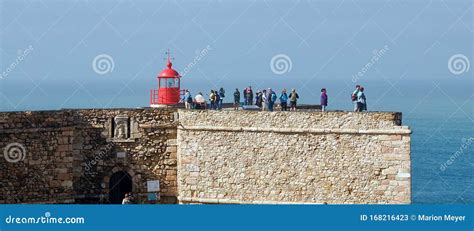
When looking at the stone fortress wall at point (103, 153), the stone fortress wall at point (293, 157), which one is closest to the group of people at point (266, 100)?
the stone fortress wall at point (293, 157)

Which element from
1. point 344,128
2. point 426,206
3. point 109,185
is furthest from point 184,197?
point 426,206

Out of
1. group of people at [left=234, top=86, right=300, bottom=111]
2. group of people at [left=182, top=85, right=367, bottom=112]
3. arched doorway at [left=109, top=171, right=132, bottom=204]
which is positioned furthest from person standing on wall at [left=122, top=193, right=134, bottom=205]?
group of people at [left=234, top=86, right=300, bottom=111]

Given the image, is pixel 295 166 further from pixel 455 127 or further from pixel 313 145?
pixel 455 127

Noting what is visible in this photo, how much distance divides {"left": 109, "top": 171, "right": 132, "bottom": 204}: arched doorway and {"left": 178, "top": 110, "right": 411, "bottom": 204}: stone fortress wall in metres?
1.66

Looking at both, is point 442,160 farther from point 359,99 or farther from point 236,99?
point 359,99

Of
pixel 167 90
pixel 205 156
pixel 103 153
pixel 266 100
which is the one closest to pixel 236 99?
pixel 266 100

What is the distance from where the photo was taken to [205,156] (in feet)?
116

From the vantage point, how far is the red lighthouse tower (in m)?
41.4

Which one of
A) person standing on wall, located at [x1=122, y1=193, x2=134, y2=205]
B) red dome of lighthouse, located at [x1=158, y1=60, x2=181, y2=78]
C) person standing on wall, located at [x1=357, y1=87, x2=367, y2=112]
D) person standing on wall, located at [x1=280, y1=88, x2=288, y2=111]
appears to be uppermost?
red dome of lighthouse, located at [x1=158, y1=60, x2=181, y2=78]

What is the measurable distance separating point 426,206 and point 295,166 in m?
9.46

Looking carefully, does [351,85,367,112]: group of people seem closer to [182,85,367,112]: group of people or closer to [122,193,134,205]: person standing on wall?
[182,85,367,112]: group of people

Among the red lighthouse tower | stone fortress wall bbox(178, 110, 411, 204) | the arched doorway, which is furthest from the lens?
the red lighthouse tower

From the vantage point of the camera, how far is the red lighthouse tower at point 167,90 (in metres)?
41.4

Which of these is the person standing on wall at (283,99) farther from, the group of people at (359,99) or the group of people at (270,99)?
the group of people at (359,99)
